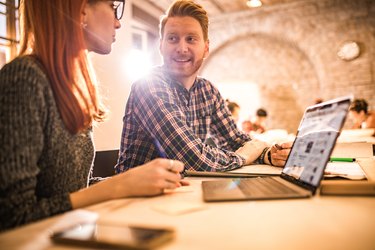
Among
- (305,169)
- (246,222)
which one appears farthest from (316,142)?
(246,222)

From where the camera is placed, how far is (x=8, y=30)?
324 centimetres

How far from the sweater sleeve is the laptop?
0.40 metres

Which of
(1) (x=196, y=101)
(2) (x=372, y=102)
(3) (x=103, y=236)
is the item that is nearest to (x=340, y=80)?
(2) (x=372, y=102)

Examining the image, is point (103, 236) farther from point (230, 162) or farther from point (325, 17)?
point (325, 17)

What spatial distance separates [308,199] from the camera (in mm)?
745

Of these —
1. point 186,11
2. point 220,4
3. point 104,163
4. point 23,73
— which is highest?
point 220,4

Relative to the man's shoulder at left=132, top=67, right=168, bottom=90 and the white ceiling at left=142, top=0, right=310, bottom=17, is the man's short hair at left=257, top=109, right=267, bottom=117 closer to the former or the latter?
the white ceiling at left=142, top=0, right=310, bottom=17

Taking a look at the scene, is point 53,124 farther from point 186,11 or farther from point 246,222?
point 186,11

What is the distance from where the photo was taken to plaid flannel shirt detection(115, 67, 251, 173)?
4.22 feet

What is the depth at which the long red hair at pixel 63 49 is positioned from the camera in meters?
0.89

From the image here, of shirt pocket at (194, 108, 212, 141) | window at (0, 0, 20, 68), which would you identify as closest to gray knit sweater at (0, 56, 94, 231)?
shirt pocket at (194, 108, 212, 141)

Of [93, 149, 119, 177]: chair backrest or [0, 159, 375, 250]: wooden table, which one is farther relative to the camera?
[93, 149, 119, 177]: chair backrest

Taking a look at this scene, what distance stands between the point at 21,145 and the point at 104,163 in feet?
3.28

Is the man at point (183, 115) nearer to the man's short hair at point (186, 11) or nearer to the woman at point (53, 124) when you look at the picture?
the man's short hair at point (186, 11)
